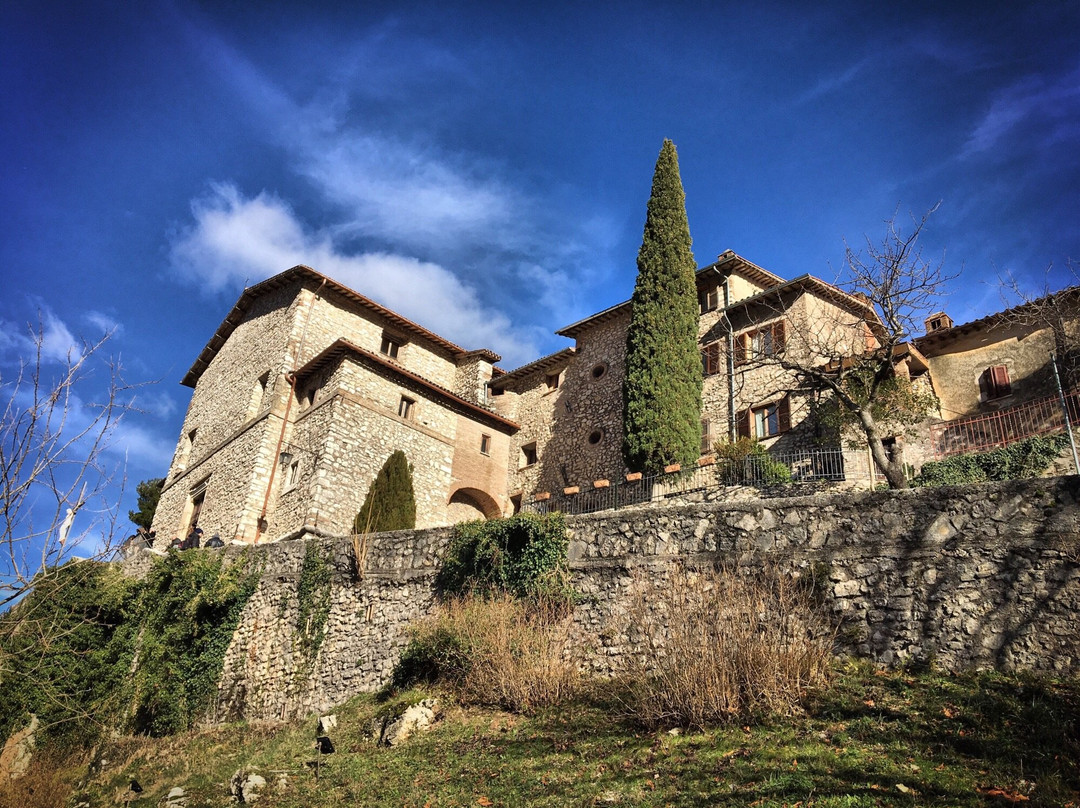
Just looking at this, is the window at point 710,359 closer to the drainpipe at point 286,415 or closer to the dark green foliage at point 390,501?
the dark green foliage at point 390,501

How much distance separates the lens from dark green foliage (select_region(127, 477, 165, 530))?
3466 centimetres

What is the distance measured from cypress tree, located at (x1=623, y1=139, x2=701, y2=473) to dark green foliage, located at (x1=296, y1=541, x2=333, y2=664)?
10.3 metres

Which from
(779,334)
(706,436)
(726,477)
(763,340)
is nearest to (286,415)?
(706,436)

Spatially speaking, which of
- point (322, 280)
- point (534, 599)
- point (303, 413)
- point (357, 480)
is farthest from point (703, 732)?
point (322, 280)

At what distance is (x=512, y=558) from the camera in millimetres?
13578

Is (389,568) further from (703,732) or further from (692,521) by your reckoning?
(703,732)

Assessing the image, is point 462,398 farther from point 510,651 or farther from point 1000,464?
point 510,651

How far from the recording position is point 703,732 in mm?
9078

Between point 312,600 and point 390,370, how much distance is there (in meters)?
11.4

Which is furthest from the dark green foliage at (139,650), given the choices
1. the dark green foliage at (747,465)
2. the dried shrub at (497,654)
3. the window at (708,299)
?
the window at (708,299)

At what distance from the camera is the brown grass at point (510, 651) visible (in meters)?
11.1

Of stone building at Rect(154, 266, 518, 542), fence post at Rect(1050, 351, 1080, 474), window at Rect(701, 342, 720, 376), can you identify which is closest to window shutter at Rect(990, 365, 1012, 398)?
fence post at Rect(1050, 351, 1080, 474)

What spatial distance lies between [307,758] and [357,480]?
43.3 feet

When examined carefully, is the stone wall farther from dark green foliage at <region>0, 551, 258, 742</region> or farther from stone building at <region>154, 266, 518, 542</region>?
stone building at <region>154, 266, 518, 542</region>
